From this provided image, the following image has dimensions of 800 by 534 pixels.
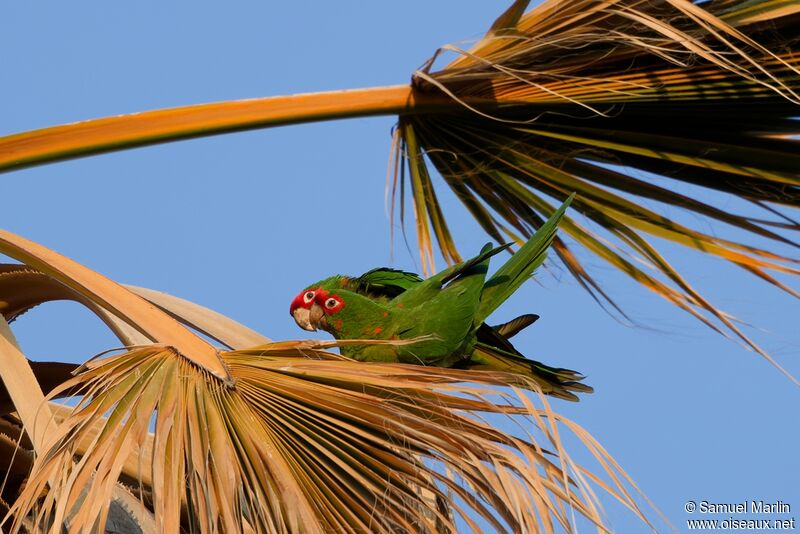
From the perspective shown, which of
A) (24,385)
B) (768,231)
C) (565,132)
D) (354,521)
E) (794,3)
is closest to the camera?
(354,521)

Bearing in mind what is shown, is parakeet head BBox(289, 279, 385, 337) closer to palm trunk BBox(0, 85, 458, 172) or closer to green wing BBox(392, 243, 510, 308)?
green wing BBox(392, 243, 510, 308)

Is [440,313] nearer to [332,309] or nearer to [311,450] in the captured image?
[332,309]

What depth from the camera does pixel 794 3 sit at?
9.39 ft

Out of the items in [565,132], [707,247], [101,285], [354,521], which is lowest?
[354,521]

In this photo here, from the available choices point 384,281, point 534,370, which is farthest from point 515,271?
point 384,281

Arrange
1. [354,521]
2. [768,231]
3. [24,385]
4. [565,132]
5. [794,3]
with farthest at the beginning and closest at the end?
[565,132] < [768,231] < [794,3] < [24,385] < [354,521]

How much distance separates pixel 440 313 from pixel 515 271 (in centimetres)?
28

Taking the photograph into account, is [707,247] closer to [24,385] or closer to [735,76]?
[735,76]

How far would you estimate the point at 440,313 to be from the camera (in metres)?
3.13

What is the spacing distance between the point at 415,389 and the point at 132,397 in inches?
25.3

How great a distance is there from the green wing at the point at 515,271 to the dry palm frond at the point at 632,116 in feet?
0.96

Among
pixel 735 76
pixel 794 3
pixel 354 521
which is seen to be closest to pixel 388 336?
pixel 354 521

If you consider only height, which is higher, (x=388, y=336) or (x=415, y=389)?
(x=388, y=336)

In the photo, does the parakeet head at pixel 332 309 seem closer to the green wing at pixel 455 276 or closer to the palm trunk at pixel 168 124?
the green wing at pixel 455 276
